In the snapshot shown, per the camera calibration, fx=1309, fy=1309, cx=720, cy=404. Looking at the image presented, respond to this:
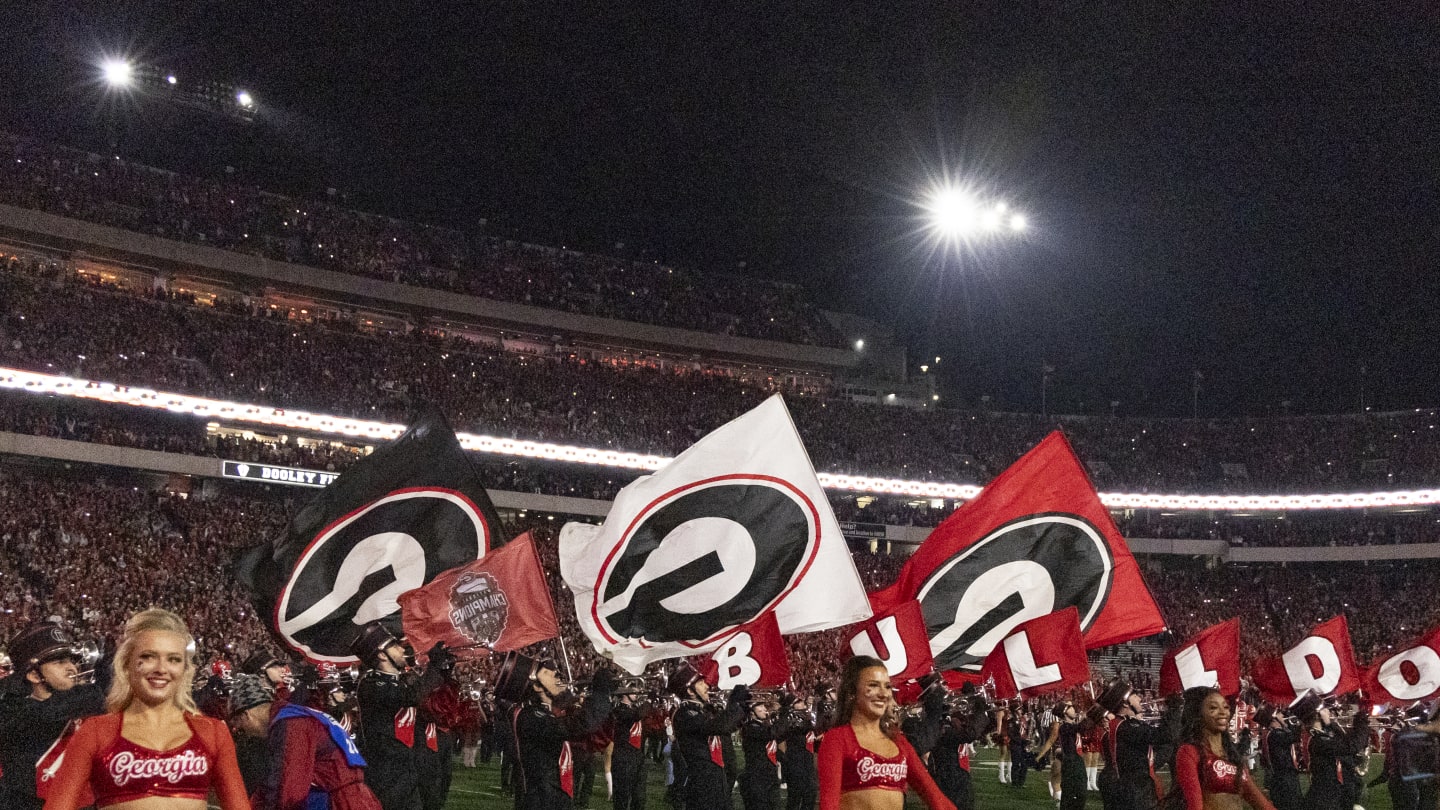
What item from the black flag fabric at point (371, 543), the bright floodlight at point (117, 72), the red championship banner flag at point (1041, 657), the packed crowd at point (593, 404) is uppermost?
the bright floodlight at point (117, 72)

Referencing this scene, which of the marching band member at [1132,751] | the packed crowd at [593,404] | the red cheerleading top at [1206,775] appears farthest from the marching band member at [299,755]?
the packed crowd at [593,404]

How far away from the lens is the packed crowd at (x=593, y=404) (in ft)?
116

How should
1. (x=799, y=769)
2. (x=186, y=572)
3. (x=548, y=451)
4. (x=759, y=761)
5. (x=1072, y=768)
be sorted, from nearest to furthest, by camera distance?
(x=759, y=761) → (x=799, y=769) → (x=1072, y=768) → (x=186, y=572) → (x=548, y=451)

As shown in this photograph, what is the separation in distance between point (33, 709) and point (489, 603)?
5384 millimetres

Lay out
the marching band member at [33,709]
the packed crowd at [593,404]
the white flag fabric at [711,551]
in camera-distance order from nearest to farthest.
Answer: the marching band member at [33,709], the white flag fabric at [711,551], the packed crowd at [593,404]

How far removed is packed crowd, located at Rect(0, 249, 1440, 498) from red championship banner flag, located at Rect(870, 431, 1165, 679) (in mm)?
27971

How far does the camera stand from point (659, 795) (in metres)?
18.0

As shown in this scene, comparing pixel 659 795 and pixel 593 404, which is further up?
pixel 593 404

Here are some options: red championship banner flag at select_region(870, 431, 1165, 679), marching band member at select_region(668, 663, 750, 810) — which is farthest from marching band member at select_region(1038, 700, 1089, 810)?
marching band member at select_region(668, 663, 750, 810)

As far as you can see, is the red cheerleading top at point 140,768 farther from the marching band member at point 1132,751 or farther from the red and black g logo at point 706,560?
the marching band member at point 1132,751

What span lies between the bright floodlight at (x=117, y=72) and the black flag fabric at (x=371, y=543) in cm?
3614

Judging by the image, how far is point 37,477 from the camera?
33.0 m

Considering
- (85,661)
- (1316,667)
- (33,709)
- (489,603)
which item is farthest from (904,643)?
(1316,667)

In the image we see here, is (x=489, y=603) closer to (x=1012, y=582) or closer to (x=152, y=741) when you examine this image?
(x=1012, y=582)
